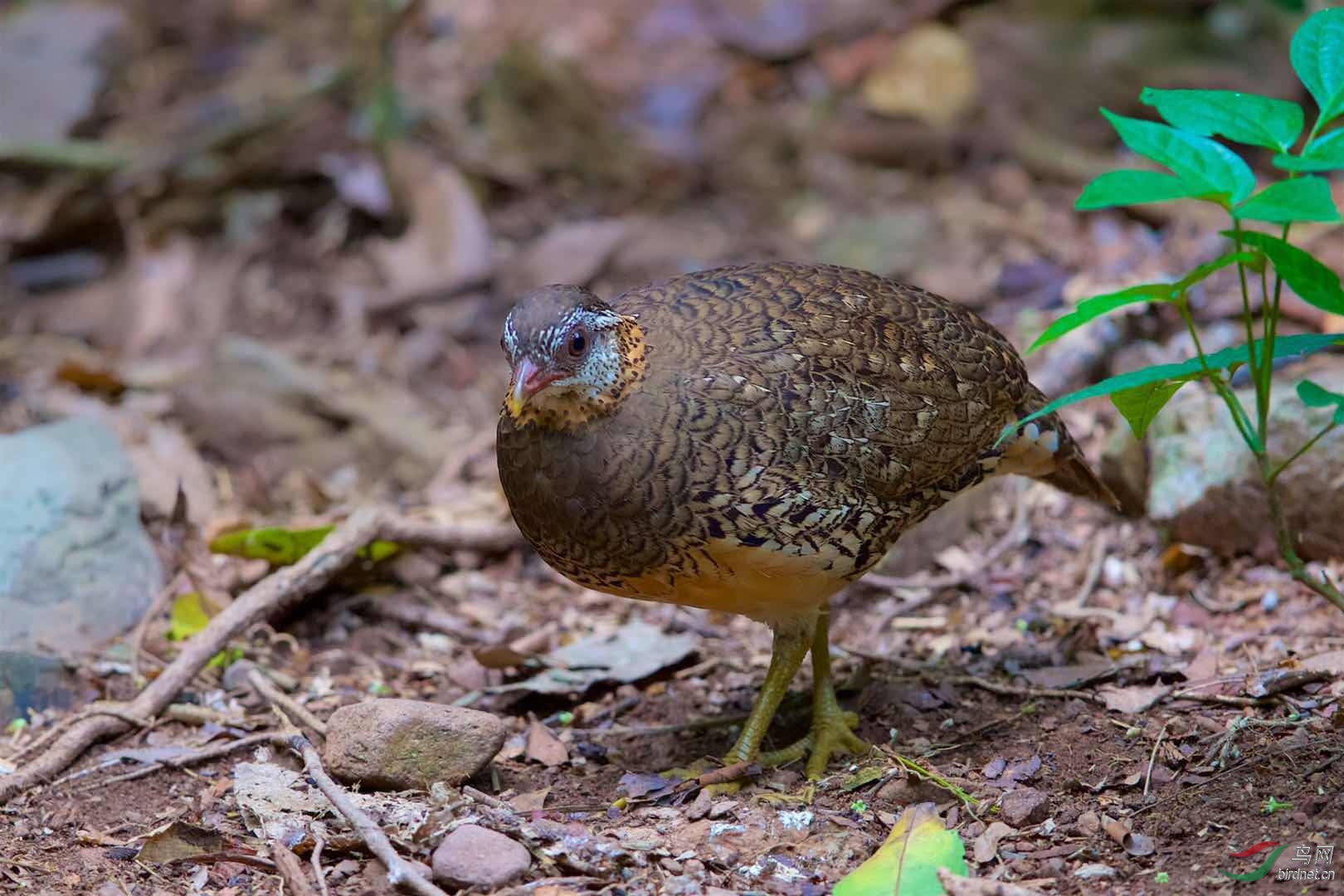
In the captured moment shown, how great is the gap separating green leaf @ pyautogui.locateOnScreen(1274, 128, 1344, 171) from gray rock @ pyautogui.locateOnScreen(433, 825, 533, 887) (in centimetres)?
254

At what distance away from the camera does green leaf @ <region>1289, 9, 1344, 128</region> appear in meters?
3.28

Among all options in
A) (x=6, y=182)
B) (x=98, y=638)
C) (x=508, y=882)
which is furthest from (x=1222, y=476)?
(x=6, y=182)

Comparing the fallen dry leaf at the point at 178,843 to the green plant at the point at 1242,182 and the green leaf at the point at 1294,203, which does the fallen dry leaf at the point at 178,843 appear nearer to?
the green plant at the point at 1242,182

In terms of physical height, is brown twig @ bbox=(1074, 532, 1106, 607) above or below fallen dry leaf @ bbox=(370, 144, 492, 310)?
below

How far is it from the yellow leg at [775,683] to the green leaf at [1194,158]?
2127mm

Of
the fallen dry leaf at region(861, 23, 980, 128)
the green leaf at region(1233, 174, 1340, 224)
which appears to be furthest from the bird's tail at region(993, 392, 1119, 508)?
the fallen dry leaf at region(861, 23, 980, 128)

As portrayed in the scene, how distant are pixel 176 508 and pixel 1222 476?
13.6ft

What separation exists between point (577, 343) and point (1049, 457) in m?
1.95

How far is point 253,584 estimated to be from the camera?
18.6 feet

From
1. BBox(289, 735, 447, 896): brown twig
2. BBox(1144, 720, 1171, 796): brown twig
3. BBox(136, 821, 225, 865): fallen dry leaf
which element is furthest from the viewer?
BBox(1144, 720, 1171, 796): brown twig

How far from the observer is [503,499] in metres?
6.78

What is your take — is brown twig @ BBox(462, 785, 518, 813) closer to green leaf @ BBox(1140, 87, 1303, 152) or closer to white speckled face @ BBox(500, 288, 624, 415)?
white speckled face @ BBox(500, 288, 624, 415)

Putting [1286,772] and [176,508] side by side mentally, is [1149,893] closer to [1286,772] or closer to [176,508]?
[1286,772]

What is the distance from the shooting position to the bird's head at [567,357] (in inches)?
162
